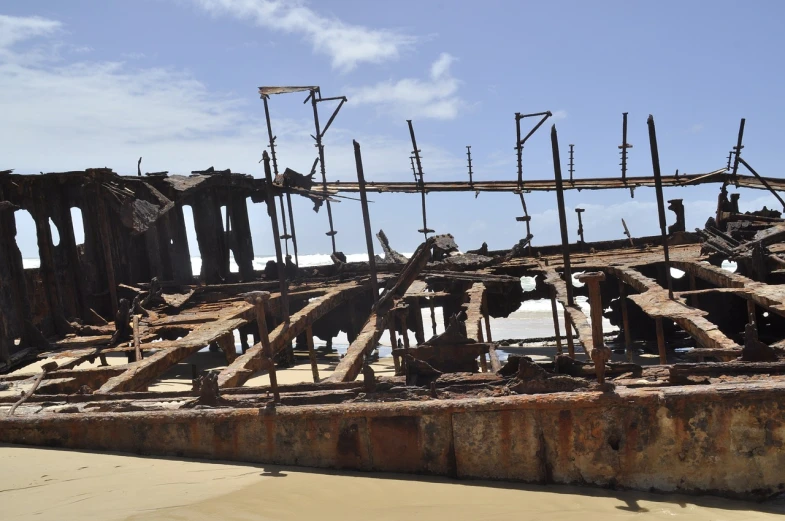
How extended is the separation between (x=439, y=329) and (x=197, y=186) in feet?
78.3

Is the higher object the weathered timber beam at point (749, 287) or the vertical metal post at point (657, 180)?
the vertical metal post at point (657, 180)

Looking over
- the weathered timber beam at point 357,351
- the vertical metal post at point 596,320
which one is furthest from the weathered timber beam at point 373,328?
the vertical metal post at point 596,320

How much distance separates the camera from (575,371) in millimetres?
5906

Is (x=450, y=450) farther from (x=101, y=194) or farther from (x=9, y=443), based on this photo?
(x=101, y=194)

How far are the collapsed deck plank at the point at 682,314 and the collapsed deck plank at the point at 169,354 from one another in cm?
581

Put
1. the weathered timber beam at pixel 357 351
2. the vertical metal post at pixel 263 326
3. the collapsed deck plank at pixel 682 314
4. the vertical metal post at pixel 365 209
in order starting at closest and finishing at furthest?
the vertical metal post at pixel 263 326 < the collapsed deck plank at pixel 682 314 < the weathered timber beam at pixel 357 351 < the vertical metal post at pixel 365 209

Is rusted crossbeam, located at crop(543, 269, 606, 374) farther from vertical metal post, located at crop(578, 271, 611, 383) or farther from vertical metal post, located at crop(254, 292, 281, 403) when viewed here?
vertical metal post, located at crop(254, 292, 281, 403)

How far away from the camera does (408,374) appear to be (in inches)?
250

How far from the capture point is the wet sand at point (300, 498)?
4.61 metres

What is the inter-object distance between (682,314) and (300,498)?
17.4 feet

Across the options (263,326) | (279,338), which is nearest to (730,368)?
(263,326)

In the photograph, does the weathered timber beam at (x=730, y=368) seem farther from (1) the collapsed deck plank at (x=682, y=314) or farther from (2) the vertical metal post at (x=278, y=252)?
(2) the vertical metal post at (x=278, y=252)

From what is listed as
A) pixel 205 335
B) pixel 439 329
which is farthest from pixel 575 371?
pixel 439 329

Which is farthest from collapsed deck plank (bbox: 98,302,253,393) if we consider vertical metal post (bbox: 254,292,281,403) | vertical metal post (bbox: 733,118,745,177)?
vertical metal post (bbox: 733,118,745,177)
